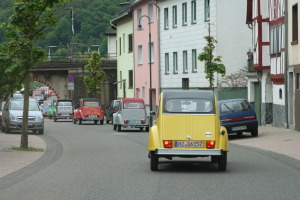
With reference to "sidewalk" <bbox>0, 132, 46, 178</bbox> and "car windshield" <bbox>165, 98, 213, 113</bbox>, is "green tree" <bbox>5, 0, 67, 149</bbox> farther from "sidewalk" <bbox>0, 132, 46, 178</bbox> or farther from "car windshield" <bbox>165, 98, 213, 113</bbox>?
"car windshield" <bbox>165, 98, 213, 113</bbox>

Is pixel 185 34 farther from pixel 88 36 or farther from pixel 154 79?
pixel 88 36

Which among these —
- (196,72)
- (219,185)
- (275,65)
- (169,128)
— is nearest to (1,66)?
(275,65)

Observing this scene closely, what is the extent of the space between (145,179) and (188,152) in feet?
5.91

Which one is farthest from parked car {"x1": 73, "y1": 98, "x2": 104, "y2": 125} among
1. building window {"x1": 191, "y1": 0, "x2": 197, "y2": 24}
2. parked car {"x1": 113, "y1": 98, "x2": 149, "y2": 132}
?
parked car {"x1": 113, "y1": 98, "x2": 149, "y2": 132}

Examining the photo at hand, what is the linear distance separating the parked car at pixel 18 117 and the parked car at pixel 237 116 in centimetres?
1038

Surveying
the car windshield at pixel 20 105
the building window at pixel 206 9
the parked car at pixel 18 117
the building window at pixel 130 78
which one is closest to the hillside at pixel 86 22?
the building window at pixel 130 78

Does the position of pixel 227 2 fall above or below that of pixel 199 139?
above

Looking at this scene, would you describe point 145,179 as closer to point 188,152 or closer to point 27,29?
point 188,152

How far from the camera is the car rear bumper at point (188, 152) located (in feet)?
52.1

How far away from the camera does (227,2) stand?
50094 mm

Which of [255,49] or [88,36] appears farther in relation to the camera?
[88,36]

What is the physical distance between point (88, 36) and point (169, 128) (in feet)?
243

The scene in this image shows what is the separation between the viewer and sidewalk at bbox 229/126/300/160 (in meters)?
22.7

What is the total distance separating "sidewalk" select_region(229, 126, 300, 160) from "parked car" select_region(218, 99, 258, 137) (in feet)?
1.61
